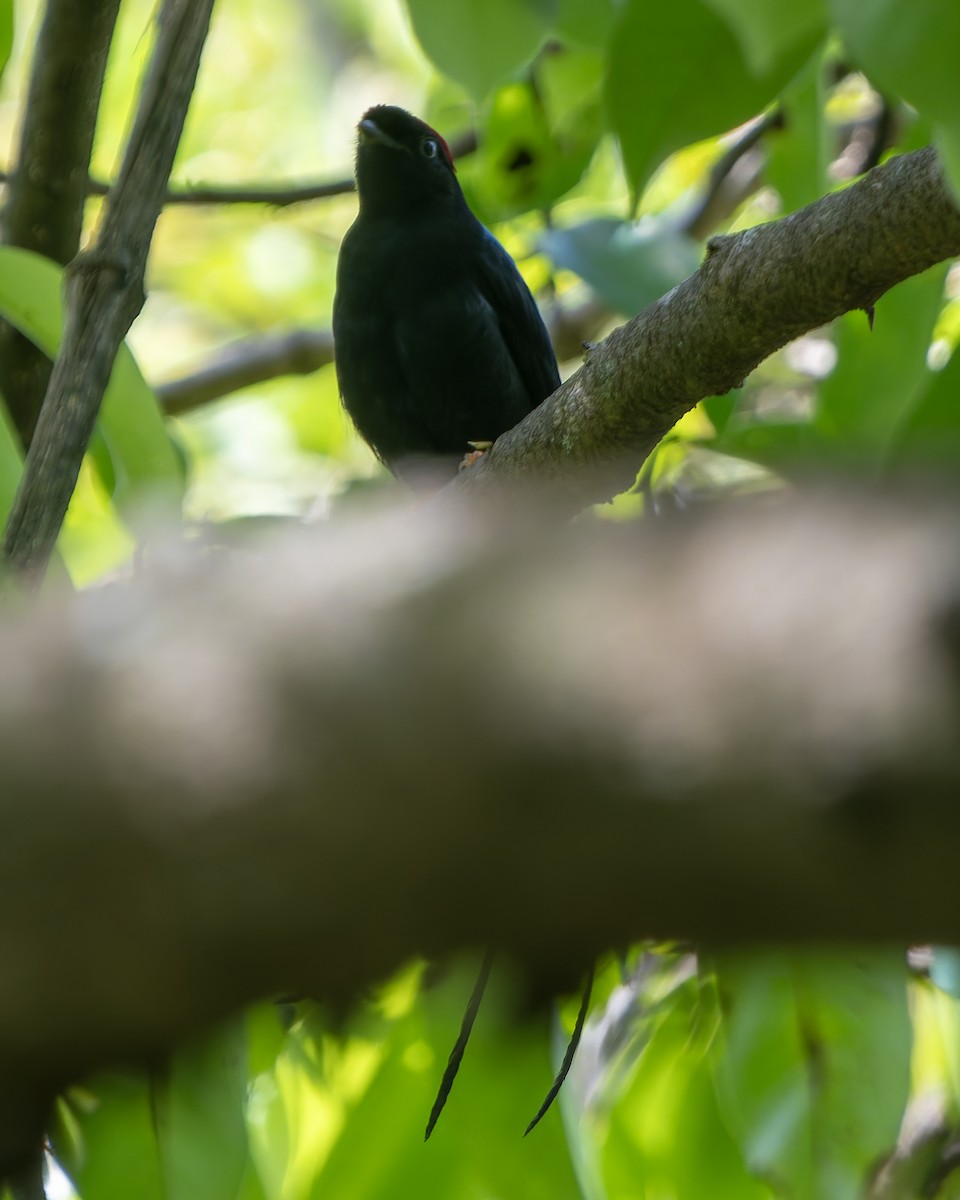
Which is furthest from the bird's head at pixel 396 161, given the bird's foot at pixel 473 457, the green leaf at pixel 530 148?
the green leaf at pixel 530 148

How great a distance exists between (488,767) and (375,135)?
4078mm

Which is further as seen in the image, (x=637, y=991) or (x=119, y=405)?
(x=637, y=991)

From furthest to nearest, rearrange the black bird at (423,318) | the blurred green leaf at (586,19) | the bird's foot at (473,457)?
the black bird at (423,318) → the bird's foot at (473,457) → the blurred green leaf at (586,19)

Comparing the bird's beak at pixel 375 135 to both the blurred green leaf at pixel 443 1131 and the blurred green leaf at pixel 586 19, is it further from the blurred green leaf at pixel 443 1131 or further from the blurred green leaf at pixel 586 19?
the blurred green leaf at pixel 443 1131

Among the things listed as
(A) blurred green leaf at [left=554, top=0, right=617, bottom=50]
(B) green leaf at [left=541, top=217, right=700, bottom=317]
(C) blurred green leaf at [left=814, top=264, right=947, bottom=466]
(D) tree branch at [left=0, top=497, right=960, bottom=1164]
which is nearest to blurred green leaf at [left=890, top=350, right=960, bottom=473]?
(C) blurred green leaf at [left=814, top=264, right=947, bottom=466]

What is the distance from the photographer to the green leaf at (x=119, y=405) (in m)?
2.03

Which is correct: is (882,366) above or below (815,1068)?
above

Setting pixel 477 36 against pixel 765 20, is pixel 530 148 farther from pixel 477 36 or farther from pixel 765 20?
pixel 765 20

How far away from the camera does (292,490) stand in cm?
541

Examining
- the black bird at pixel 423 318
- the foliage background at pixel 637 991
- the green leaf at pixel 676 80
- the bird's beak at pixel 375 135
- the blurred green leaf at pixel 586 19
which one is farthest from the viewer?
the bird's beak at pixel 375 135

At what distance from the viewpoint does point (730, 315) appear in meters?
1.86

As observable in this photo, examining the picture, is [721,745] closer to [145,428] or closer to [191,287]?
[145,428]

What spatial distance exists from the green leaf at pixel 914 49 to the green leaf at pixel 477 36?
24.6 inches

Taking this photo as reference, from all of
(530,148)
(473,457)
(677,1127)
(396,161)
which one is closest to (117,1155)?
(677,1127)
